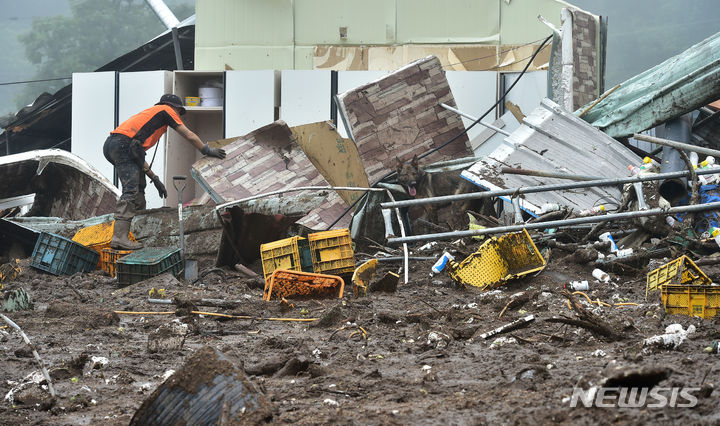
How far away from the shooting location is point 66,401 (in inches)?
138

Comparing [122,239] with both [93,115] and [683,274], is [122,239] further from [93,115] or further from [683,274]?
[93,115]

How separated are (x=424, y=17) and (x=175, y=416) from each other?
13.6 m

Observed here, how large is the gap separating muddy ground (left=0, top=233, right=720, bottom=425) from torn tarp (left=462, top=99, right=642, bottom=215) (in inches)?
62.6

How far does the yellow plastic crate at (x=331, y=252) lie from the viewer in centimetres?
702

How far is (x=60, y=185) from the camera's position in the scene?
37.3 ft

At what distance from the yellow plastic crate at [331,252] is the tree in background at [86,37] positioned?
47.1 meters

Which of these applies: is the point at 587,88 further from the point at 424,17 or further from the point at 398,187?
the point at 424,17

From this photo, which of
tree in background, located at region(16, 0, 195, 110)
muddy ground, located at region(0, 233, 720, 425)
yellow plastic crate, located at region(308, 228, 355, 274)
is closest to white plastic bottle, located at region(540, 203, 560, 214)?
muddy ground, located at region(0, 233, 720, 425)

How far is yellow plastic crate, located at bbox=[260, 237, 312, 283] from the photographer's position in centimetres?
702

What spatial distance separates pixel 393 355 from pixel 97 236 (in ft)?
19.1

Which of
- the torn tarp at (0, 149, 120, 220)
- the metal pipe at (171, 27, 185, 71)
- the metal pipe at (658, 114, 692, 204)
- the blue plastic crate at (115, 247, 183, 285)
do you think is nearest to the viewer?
the metal pipe at (658, 114, 692, 204)

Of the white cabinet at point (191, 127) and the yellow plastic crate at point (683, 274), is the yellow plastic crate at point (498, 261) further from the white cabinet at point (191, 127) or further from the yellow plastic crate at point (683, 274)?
the white cabinet at point (191, 127)

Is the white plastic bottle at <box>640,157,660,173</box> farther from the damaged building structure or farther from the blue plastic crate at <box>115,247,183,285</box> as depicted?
the blue plastic crate at <box>115,247,183,285</box>

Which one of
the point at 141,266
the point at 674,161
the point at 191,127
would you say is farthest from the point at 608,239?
Answer: the point at 191,127
